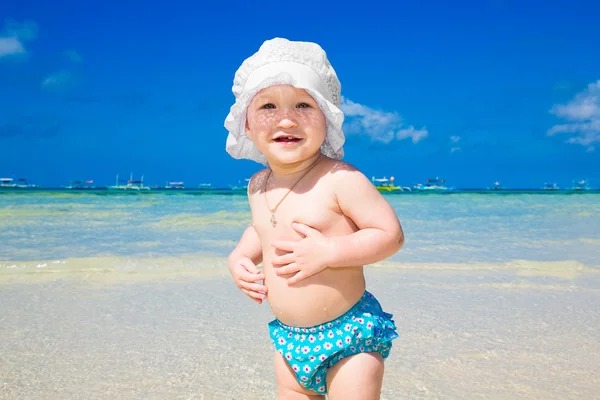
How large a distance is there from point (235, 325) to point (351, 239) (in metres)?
1.70

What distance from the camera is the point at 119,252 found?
233 inches

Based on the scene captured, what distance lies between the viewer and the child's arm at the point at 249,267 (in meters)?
1.81

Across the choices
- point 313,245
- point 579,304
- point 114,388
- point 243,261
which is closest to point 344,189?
point 313,245

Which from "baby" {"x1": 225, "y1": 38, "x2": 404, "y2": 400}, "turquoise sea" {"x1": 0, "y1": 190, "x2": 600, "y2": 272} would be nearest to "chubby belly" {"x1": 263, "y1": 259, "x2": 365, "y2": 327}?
"baby" {"x1": 225, "y1": 38, "x2": 404, "y2": 400}

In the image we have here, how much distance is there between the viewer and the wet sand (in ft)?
7.65

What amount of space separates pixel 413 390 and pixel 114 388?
126 cm

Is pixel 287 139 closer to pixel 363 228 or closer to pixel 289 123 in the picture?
pixel 289 123

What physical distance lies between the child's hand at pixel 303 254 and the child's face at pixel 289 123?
0.75 ft

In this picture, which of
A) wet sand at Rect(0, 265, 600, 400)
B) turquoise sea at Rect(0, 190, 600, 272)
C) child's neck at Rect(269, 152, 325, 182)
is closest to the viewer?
child's neck at Rect(269, 152, 325, 182)

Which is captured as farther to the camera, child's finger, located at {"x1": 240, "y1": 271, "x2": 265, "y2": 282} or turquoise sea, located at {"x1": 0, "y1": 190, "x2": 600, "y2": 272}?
turquoise sea, located at {"x1": 0, "y1": 190, "x2": 600, "y2": 272}

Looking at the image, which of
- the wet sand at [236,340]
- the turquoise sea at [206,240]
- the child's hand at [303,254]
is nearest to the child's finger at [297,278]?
the child's hand at [303,254]

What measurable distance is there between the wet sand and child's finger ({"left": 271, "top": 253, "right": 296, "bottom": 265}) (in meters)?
0.84

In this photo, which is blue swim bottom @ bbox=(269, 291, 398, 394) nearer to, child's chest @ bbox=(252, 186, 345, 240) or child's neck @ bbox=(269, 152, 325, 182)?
child's chest @ bbox=(252, 186, 345, 240)

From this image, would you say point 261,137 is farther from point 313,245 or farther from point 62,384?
point 62,384
